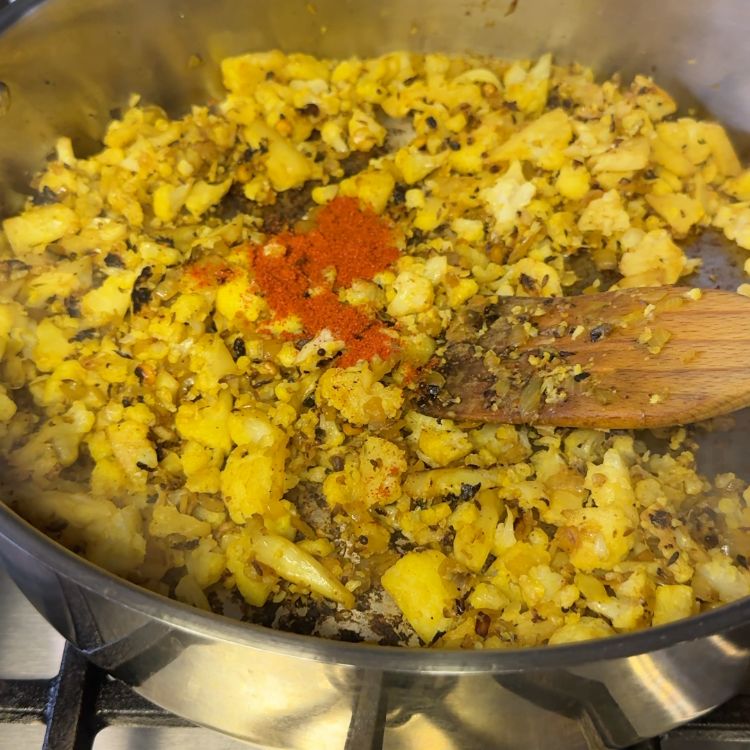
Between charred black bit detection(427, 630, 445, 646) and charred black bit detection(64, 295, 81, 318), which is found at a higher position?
charred black bit detection(64, 295, 81, 318)

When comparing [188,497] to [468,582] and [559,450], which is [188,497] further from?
[559,450]

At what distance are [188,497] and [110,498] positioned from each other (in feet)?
0.45

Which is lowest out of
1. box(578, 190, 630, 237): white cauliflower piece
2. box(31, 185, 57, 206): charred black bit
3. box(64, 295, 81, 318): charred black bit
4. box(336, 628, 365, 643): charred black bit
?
box(336, 628, 365, 643): charred black bit

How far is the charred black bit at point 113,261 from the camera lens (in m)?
1.57

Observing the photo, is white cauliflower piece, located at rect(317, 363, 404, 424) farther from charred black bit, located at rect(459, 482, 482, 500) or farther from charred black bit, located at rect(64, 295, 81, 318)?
charred black bit, located at rect(64, 295, 81, 318)

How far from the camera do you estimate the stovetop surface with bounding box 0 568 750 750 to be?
113cm

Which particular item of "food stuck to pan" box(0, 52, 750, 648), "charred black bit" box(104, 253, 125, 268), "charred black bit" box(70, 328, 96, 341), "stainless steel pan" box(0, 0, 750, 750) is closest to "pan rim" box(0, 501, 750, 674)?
"stainless steel pan" box(0, 0, 750, 750)

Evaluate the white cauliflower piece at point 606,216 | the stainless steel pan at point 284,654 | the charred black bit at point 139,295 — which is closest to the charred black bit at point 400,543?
the stainless steel pan at point 284,654

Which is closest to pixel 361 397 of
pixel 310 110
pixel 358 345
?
pixel 358 345

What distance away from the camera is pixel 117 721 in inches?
45.4

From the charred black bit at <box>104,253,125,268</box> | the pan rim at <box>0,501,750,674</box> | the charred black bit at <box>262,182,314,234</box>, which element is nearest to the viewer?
the pan rim at <box>0,501,750,674</box>

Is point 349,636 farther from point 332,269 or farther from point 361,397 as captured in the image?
point 332,269

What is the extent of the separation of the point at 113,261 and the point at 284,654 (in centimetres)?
102

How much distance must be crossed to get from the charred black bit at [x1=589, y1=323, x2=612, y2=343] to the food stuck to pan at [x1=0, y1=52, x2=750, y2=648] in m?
0.08
